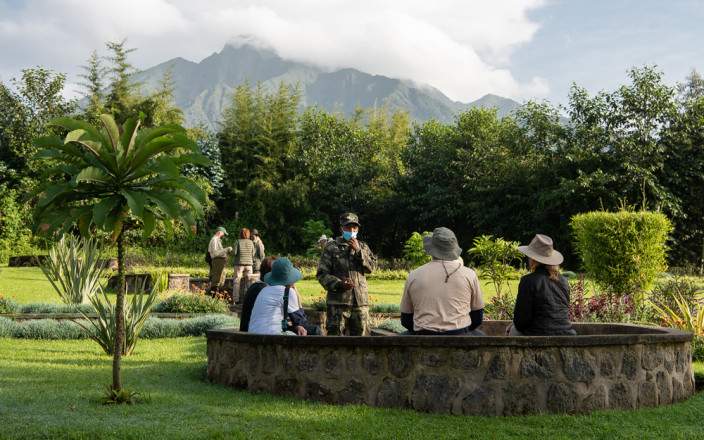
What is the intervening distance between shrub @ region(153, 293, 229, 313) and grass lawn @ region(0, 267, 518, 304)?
2.96 m

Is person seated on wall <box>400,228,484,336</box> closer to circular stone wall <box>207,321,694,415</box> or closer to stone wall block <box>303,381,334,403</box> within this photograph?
circular stone wall <box>207,321,694,415</box>

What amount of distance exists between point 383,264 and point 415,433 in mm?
26074

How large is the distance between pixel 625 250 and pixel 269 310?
11.1 metres

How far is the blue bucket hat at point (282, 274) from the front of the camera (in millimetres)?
7680

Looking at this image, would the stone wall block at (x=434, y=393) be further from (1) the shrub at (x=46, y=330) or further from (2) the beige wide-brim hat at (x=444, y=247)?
(1) the shrub at (x=46, y=330)

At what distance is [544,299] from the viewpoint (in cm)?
692

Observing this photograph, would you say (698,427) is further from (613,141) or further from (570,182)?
(613,141)

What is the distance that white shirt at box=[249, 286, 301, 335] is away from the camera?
7.74m

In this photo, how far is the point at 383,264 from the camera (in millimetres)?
31766

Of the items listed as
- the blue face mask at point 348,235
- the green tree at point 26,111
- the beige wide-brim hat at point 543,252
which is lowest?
the beige wide-brim hat at point 543,252

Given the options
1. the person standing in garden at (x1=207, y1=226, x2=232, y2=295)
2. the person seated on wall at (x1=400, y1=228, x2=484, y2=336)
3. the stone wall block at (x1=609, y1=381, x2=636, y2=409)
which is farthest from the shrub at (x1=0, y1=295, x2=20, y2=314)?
the stone wall block at (x1=609, y1=381, x2=636, y2=409)

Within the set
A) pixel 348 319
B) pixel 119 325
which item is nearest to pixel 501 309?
pixel 348 319

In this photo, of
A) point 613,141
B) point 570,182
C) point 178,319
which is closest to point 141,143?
point 178,319

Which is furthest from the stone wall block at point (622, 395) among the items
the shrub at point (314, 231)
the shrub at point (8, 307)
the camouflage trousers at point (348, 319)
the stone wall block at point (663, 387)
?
the shrub at point (314, 231)
